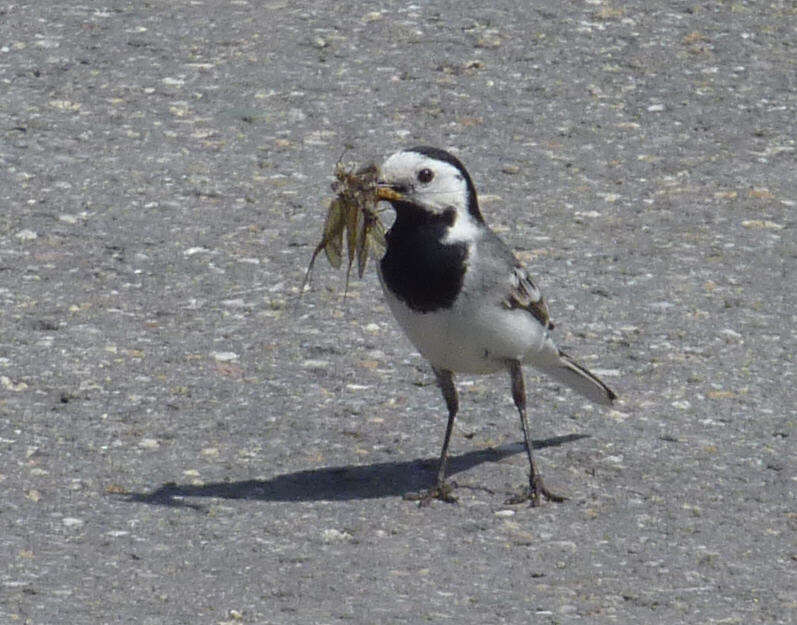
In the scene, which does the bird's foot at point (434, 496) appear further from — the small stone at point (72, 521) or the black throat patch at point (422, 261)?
the small stone at point (72, 521)

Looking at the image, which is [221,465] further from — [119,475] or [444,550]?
[444,550]

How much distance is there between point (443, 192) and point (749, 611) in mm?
1813

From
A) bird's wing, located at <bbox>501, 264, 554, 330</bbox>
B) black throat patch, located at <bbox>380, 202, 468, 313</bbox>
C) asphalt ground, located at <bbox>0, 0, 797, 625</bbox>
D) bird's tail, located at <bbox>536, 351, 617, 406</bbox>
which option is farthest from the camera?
bird's tail, located at <bbox>536, 351, 617, 406</bbox>

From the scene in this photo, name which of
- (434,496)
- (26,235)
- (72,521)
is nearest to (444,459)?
(434,496)

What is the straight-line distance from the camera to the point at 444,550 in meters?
6.01

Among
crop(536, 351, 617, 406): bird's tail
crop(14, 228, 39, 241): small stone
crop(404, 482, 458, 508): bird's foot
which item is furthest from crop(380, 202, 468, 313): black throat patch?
crop(14, 228, 39, 241): small stone

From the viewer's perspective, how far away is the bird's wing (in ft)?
20.9

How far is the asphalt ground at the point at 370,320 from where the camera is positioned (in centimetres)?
585

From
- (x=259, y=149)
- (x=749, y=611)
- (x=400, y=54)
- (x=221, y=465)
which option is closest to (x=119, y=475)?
(x=221, y=465)

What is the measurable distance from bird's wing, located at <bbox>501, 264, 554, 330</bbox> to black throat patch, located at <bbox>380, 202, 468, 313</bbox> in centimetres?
24

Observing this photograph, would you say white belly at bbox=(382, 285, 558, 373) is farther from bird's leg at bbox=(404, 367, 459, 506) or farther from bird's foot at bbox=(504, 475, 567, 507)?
bird's foot at bbox=(504, 475, 567, 507)

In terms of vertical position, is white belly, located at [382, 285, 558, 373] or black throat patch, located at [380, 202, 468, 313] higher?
black throat patch, located at [380, 202, 468, 313]

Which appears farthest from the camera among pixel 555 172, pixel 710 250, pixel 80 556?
pixel 555 172

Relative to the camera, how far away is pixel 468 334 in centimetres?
622
